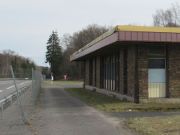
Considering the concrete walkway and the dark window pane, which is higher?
the dark window pane

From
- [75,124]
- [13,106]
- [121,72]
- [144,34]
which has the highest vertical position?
[144,34]

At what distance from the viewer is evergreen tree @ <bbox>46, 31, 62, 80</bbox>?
329 ft

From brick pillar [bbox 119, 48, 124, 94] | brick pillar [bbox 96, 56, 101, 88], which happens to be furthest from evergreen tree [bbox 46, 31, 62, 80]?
brick pillar [bbox 119, 48, 124, 94]

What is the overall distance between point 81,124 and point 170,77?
9.25 meters

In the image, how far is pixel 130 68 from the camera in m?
22.4

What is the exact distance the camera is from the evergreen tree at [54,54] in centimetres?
10031

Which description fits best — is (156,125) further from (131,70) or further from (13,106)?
(131,70)

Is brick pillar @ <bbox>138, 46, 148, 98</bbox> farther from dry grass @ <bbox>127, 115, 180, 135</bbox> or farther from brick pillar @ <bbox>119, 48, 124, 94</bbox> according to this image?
dry grass @ <bbox>127, 115, 180, 135</bbox>

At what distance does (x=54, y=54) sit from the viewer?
10325 cm

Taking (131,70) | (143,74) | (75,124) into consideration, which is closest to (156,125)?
(75,124)

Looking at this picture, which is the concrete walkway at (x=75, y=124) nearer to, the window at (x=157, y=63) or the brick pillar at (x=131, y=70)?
the brick pillar at (x=131, y=70)

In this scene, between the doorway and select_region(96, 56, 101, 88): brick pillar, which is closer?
the doorway

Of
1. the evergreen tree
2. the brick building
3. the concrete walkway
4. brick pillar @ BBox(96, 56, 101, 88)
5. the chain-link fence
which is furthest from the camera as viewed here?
Answer: the evergreen tree

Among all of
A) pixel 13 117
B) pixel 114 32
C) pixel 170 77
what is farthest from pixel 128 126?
pixel 170 77
